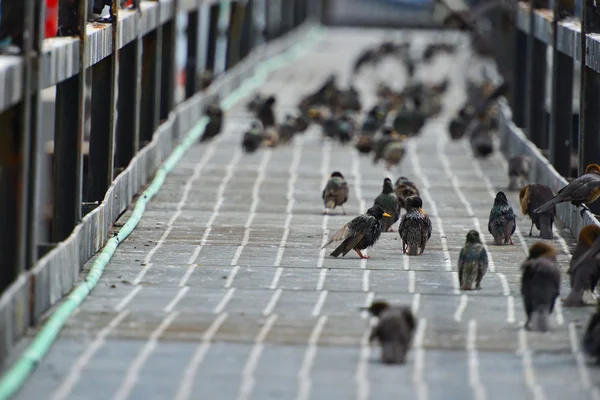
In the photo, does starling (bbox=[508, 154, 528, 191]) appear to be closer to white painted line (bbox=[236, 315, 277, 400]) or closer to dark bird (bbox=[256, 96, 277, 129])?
dark bird (bbox=[256, 96, 277, 129])

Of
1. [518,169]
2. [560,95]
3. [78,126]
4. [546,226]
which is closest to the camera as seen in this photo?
[78,126]

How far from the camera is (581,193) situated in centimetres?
2016

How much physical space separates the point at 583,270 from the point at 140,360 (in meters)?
5.28

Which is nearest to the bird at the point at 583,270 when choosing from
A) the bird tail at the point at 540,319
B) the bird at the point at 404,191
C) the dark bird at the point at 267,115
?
the bird tail at the point at 540,319

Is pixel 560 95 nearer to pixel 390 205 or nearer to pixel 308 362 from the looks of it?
pixel 390 205

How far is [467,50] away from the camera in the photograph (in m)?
66.6

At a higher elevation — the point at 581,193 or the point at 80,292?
the point at 581,193

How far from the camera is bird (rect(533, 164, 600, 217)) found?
2014 centimetres

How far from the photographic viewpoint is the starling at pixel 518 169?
2697cm

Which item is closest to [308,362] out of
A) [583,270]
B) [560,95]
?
[583,270]

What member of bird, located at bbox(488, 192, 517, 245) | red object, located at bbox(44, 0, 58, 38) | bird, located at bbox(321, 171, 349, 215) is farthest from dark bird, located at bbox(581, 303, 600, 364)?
red object, located at bbox(44, 0, 58, 38)

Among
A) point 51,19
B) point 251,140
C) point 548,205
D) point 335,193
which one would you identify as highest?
point 51,19

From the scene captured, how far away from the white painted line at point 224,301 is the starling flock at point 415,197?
2140 mm

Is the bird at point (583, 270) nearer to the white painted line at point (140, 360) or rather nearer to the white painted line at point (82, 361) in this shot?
the white painted line at point (140, 360)
